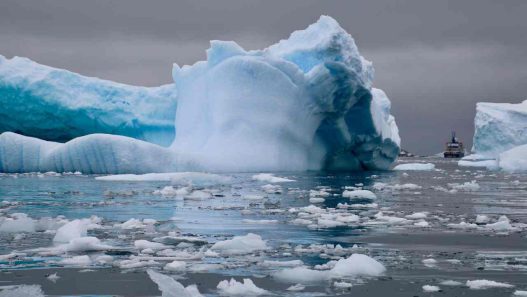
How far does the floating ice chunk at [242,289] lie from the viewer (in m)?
4.42

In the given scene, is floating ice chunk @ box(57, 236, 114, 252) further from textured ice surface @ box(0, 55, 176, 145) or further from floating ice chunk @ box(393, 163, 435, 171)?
floating ice chunk @ box(393, 163, 435, 171)

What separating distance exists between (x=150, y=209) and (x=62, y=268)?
499cm

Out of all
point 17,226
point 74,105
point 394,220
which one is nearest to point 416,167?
point 74,105

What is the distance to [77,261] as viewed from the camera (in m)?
5.50

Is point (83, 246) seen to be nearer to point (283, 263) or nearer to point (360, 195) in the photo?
point (283, 263)

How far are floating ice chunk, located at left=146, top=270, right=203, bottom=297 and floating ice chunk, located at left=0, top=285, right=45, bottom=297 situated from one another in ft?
2.21

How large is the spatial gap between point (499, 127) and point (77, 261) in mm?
36198

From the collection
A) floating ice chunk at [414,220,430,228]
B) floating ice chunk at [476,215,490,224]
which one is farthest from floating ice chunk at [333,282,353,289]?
floating ice chunk at [476,215,490,224]

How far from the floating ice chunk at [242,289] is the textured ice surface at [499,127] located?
36143mm

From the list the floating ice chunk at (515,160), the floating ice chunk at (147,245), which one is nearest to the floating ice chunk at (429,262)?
the floating ice chunk at (147,245)

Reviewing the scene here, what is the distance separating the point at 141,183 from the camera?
16.9m

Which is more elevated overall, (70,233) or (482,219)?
(482,219)

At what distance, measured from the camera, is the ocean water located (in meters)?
4.87

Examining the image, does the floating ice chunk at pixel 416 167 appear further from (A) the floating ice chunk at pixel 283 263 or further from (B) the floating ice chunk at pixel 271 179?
(A) the floating ice chunk at pixel 283 263
